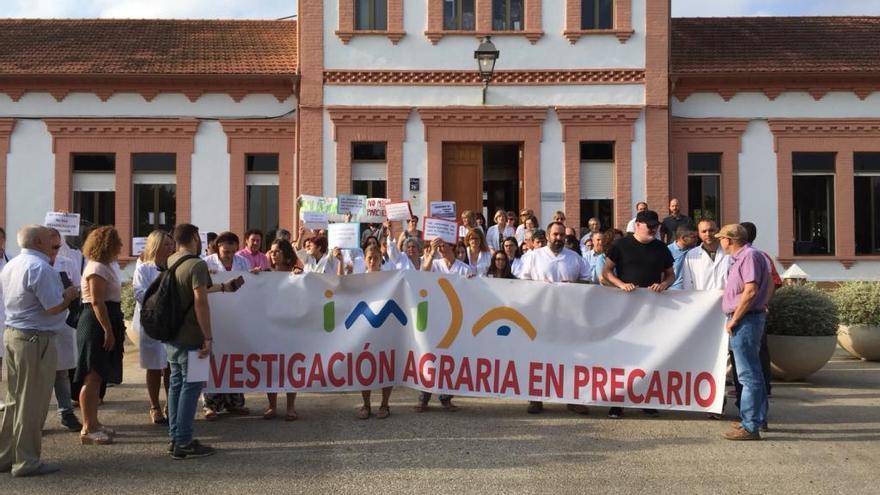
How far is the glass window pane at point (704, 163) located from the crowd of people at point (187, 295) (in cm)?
964

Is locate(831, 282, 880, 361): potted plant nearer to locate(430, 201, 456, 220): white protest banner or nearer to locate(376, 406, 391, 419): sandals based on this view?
locate(430, 201, 456, 220): white protest banner

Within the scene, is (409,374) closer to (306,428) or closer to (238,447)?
(306,428)

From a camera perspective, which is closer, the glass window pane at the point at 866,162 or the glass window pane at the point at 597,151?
the glass window pane at the point at 597,151

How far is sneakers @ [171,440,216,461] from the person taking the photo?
596 centimetres

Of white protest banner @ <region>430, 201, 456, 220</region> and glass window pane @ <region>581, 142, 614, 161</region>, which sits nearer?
white protest banner @ <region>430, 201, 456, 220</region>

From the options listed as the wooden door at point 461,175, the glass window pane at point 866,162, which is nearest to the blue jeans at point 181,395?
the wooden door at point 461,175

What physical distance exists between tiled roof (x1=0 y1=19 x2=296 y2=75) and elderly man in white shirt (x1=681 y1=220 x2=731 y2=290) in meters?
11.5

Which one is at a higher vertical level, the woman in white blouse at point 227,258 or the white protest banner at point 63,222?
the white protest banner at point 63,222

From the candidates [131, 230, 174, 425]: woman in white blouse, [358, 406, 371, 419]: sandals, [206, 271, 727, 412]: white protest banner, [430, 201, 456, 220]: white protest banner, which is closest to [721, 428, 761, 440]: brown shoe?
[206, 271, 727, 412]: white protest banner

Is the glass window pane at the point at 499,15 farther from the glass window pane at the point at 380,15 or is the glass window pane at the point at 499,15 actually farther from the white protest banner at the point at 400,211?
the white protest banner at the point at 400,211

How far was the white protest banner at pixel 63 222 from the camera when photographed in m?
9.08

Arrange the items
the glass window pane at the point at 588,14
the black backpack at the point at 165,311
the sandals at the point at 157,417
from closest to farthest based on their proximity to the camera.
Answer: the black backpack at the point at 165,311
the sandals at the point at 157,417
the glass window pane at the point at 588,14

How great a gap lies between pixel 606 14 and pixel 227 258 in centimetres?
1182

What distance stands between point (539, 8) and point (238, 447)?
12934 mm
